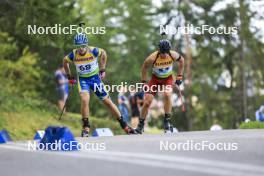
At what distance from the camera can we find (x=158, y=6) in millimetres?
31703

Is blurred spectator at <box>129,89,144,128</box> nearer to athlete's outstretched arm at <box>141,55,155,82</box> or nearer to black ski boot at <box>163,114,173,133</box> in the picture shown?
black ski boot at <box>163,114,173,133</box>

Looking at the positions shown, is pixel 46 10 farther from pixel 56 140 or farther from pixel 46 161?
pixel 46 161

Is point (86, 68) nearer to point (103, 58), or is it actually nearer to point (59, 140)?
point (103, 58)

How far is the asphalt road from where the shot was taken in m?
4.99

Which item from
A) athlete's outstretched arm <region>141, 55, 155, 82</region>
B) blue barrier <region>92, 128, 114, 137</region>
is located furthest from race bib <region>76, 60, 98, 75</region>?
blue barrier <region>92, 128, 114, 137</region>

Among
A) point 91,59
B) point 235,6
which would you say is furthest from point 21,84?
point 91,59

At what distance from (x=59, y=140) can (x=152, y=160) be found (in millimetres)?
1917

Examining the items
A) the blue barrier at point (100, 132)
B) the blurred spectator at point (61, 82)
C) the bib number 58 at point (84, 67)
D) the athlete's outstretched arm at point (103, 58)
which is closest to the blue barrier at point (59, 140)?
the bib number 58 at point (84, 67)

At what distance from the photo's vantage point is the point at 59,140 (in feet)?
24.1

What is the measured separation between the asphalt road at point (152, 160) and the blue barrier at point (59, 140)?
0.26 m

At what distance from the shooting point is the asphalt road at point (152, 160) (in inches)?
197

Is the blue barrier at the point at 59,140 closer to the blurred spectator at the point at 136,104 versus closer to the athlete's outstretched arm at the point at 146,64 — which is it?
the athlete's outstretched arm at the point at 146,64

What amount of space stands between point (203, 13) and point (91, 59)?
1857 cm

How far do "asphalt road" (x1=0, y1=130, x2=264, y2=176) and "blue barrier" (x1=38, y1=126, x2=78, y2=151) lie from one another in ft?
0.86
